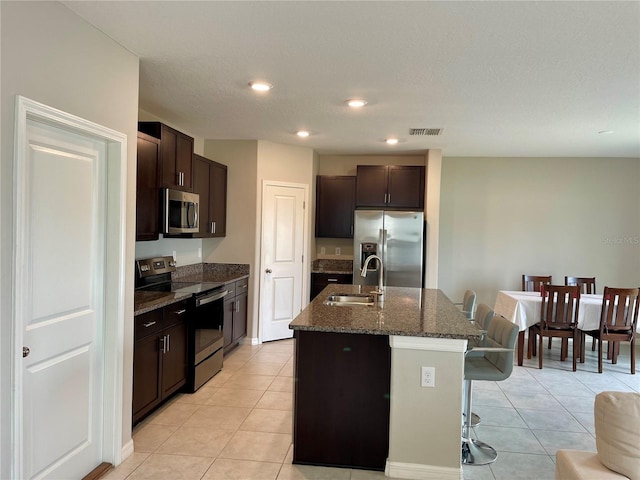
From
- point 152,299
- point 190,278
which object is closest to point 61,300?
point 152,299

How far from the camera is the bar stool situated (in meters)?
2.76

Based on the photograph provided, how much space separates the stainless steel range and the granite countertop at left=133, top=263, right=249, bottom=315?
7.6 inches

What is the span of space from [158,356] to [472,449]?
7.75ft

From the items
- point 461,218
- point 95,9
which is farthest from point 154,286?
point 461,218

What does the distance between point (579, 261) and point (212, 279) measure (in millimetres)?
5173

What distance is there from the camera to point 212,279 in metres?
4.91

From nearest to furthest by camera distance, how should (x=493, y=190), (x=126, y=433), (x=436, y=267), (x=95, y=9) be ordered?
(x=95, y=9)
(x=126, y=433)
(x=436, y=267)
(x=493, y=190)

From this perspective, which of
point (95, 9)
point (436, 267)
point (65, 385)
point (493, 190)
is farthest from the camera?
point (493, 190)

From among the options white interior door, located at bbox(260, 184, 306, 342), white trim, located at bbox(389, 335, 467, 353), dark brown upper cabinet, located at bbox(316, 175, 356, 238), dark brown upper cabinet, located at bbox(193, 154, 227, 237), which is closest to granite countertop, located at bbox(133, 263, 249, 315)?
white interior door, located at bbox(260, 184, 306, 342)

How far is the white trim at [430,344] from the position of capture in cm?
251

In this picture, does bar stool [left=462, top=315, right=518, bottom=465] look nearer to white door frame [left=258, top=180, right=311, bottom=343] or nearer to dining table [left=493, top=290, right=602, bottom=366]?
dining table [left=493, top=290, right=602, bottom=366]

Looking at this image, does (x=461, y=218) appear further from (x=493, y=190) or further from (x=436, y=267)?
(x=436, y=267)

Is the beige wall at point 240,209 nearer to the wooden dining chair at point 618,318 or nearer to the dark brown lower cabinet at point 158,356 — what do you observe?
the dark brown lower cabinet at point 158,356

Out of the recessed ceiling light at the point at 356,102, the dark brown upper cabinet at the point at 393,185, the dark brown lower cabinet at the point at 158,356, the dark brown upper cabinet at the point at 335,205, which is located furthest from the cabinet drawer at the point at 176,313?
the dark brown upper cabinet at the point at 393,185
